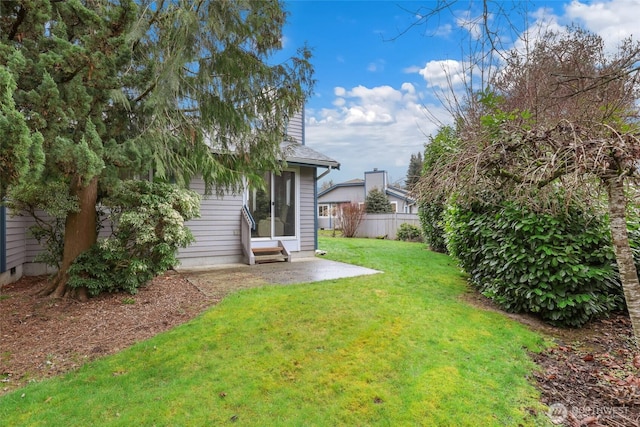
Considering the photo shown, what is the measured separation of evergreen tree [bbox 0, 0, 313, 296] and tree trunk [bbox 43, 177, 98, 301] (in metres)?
0.01

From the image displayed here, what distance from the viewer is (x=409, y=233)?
1526cm

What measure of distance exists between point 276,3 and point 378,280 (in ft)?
14.3

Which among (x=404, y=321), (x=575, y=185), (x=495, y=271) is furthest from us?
(x=495, y=271)

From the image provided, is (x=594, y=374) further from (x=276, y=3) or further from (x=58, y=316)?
(x=58, y=316)

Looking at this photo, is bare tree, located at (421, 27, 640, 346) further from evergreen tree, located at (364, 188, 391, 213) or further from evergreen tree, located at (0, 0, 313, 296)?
evergreen tree, located at (364, 188, 391, 213)

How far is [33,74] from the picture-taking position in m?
3.38

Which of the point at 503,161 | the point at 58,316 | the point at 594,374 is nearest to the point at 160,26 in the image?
the point at 58,316

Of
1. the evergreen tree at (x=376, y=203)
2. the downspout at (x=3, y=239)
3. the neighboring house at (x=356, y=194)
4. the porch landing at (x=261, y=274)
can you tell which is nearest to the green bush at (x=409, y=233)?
the evergreen tree at (x=376, y=203)

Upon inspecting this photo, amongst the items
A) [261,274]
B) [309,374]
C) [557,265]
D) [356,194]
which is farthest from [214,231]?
[356,194]

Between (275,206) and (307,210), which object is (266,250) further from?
(307,210)

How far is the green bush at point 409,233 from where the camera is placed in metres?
15.0

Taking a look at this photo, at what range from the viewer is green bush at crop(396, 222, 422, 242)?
15.0 m

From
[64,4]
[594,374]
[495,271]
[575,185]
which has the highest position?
[64,4]

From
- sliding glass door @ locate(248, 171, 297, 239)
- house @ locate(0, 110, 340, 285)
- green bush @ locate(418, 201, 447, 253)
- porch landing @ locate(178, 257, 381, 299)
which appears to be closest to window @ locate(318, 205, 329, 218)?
green bush @ locate(418, 201, 447, 253)
